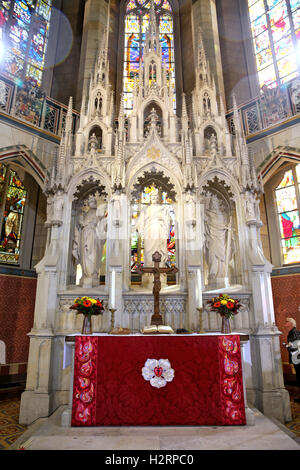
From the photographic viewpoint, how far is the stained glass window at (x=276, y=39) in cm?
1148

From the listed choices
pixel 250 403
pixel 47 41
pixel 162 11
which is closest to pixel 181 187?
pixel 250 403

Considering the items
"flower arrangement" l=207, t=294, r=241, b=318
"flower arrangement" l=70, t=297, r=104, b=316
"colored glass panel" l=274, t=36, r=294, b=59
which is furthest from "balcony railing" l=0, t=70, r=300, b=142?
"flower arrangement" l=207, t=294, r=241, b=318

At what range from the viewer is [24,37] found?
12.2 metres

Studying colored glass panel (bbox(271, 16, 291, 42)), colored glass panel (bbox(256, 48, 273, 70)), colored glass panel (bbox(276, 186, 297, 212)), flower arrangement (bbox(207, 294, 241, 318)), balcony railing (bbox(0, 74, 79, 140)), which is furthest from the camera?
colored glass panel (bbox(256, 48, 273, 70))

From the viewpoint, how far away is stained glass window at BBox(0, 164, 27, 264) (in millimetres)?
10359

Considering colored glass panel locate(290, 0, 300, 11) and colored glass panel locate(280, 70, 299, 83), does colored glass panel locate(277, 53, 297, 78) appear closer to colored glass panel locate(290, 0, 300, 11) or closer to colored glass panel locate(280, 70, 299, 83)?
colored glass panel locate(280, 70, 299, 83)

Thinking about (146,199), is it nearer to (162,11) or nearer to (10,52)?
(10,52)

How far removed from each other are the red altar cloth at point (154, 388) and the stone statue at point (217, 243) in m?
3.35

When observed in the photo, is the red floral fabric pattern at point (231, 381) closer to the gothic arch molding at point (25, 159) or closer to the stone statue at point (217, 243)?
the stone statue at point (217, 243)

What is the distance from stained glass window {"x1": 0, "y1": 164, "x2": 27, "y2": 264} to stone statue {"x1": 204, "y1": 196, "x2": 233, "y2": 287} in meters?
6.47

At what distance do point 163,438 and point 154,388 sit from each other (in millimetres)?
696

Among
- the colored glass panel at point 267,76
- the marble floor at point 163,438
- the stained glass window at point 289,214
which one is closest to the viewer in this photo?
the marble floor at point 163,438

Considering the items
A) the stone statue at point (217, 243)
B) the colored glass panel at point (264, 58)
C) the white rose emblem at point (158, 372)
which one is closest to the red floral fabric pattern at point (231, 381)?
the white rose emblem at point (158, 372)
